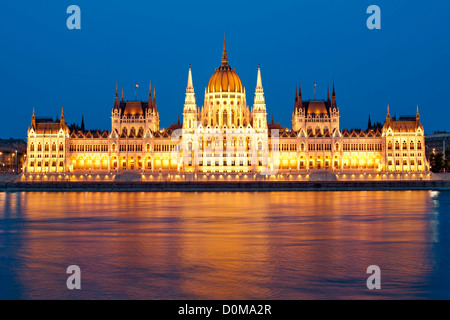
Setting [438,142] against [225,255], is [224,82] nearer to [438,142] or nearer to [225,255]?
[438,142]

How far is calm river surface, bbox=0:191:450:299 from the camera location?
15.3m

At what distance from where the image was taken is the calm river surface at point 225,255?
15.3m

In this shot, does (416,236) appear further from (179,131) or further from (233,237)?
(179,131)

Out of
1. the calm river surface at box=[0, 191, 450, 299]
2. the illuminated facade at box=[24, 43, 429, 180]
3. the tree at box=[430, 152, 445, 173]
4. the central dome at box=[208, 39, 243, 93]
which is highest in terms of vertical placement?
the central dome at box=[208, 39, 243, 93]

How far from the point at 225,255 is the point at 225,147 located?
8482 centimetres

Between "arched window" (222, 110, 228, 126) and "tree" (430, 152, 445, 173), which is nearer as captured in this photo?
"tree" (430, 152, 445, 173)

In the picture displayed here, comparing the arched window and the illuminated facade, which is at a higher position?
the arched window

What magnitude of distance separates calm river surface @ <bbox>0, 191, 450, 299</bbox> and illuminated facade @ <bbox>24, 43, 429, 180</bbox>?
222 feet

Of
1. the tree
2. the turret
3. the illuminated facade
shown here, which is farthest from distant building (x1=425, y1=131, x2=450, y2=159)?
the turret

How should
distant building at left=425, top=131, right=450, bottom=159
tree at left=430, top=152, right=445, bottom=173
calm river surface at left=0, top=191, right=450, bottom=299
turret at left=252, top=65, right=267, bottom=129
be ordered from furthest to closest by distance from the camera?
distant building at left=425, top=131, right=450, bottom=159 < turret at left=252, top=65, right=267, bottom=129 < tree at left=430, top=152, right=445, bottom=173 < calm river surface at left=0, top=191, right=450, bottom=299

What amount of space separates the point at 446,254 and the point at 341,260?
4.76 meters

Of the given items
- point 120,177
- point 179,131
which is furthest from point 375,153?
point 120,177

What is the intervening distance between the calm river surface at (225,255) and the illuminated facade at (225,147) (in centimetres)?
6752

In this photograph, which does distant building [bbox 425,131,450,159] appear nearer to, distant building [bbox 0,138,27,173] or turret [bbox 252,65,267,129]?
turret [bbox 252,65,267,129]
